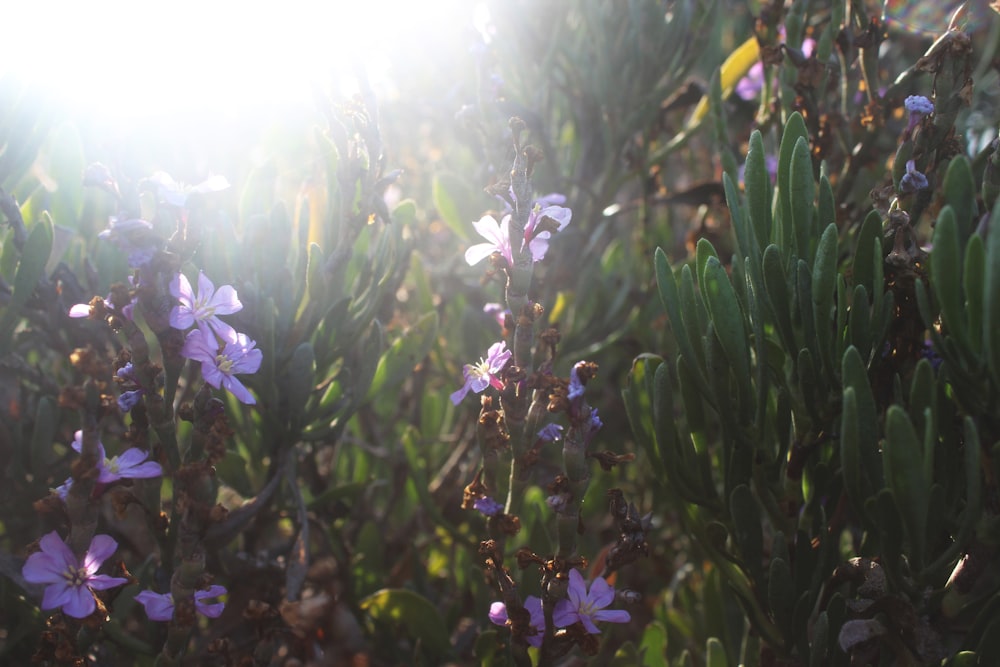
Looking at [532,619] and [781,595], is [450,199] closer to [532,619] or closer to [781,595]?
[532,619]

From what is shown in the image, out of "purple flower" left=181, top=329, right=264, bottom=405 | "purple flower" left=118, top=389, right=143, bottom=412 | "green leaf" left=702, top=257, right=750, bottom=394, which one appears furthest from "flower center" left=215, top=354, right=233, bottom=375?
"green leaf" left=702, top=257, right=750, bottom=394

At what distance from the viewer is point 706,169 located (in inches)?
108

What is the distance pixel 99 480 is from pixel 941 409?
1104mm

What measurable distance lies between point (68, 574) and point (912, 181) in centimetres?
129

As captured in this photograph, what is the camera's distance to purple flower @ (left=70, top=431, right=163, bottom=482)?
1075 mm

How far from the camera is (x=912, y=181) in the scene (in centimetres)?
121

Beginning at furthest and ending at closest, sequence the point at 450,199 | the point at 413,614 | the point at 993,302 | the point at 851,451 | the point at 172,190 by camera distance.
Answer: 1. the point at 450,199
2. the point at 413,614
3. the point at 172,190
4. the point at 851,451
5. the point at 993,302

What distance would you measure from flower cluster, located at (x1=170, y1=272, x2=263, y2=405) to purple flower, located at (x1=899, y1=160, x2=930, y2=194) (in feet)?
3.16

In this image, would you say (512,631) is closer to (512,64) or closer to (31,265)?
(31,265)

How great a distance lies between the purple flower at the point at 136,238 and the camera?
1057mm

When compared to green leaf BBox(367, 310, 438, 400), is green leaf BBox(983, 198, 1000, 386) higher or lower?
lower

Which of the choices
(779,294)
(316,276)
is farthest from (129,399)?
(779,294)

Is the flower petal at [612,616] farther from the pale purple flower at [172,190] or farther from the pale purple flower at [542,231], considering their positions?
Answer: the pale purple flower at [172,190]

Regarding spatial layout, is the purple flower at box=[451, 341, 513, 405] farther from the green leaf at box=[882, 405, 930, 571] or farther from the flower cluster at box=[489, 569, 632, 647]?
the green leaf at box=[882, 405, 930, 571]
